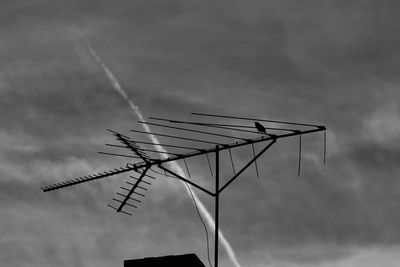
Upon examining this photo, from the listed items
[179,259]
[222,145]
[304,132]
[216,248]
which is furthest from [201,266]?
[304,132]

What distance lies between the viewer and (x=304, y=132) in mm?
24984

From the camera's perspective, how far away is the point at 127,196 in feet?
94.0

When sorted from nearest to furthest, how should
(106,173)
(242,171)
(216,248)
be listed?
(216,248), (242,171), (106,173)

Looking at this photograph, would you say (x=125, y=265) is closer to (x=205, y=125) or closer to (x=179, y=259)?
(x=179, y=259)

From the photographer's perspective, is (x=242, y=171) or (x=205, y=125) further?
(x=242, y=171)

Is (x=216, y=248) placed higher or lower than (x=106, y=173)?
lower

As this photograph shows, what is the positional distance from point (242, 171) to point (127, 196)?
5674 millimetres

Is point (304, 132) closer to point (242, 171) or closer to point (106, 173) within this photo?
point (242, 171)

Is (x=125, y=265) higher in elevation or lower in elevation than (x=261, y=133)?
lower

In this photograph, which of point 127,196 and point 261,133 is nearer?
point 261,133

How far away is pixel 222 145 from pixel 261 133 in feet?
5.38

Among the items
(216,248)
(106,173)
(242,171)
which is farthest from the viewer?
(106,173)

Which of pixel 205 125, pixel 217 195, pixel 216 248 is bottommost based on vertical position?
pixel 216 248

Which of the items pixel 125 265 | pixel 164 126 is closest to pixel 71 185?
pixel 125 265
